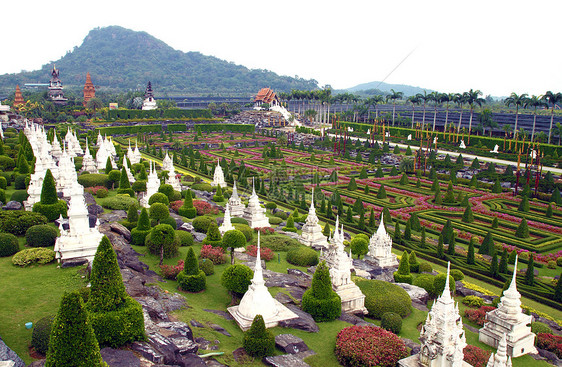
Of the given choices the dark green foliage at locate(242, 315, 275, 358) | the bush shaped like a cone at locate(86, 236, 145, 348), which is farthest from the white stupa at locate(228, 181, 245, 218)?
the bush shaped like a cone at locate(86, 236, 145, 348)

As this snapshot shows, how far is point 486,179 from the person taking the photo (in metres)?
65.0

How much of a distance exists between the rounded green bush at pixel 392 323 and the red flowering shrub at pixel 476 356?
10.6ft

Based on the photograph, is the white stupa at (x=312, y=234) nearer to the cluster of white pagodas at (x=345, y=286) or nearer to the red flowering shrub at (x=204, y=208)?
the red flowering shrub at (x=204, y=208)

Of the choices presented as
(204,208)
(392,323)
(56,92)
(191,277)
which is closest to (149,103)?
(56,92)

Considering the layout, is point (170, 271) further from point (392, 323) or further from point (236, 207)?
point (236, 207)

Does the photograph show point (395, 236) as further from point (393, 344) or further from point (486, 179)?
point (486, 179)

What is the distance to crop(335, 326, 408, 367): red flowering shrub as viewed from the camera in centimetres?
1872

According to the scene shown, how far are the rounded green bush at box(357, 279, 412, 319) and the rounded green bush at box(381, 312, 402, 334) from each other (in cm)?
204

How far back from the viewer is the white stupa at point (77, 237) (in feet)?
75.9

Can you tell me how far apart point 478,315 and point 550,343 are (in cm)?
364

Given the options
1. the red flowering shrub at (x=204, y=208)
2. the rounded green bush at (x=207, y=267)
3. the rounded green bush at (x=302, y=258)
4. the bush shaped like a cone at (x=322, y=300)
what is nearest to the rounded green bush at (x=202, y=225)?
the red flowering shrub at (x=204, y=208)

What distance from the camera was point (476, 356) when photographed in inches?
806

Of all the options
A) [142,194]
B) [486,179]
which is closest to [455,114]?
[486,179]

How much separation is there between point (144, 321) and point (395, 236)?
85.2ft
